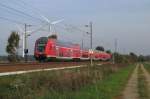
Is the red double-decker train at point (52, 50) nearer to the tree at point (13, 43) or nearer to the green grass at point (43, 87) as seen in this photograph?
the tree at point (13, 43)

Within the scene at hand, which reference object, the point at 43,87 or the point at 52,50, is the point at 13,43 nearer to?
the point at 52,50

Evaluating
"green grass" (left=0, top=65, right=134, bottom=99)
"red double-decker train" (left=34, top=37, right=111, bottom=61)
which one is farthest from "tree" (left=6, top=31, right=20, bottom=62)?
"green grass" (left=0, top=65, right=134, bottom=99)

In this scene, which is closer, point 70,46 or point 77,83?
point 77,83

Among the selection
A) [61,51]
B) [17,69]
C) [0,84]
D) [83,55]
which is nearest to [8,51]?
[83,55]

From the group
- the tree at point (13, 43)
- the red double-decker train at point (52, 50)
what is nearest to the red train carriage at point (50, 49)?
the red double-decker train at point (52, 50)

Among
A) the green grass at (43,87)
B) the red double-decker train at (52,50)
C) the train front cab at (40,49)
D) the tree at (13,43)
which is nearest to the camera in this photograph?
the green grass at (43,87)

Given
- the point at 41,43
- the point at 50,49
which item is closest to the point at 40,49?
the point at 41,43

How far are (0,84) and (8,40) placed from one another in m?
55.9

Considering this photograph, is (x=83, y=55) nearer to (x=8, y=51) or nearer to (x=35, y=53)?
(x=8, y=51)

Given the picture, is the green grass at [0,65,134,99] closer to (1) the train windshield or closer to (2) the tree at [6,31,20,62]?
(1) the train windshield

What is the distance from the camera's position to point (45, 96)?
1788cm

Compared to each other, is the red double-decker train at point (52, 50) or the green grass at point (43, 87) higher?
the red double-decker train at point (52, 50)

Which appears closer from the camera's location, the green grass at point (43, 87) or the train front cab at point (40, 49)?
the green grass at point (43, 87)

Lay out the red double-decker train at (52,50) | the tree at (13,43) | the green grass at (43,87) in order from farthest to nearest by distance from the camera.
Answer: the tree at (13,43) < the red double-decker train at (52,50) < the green grass at (43,87)
